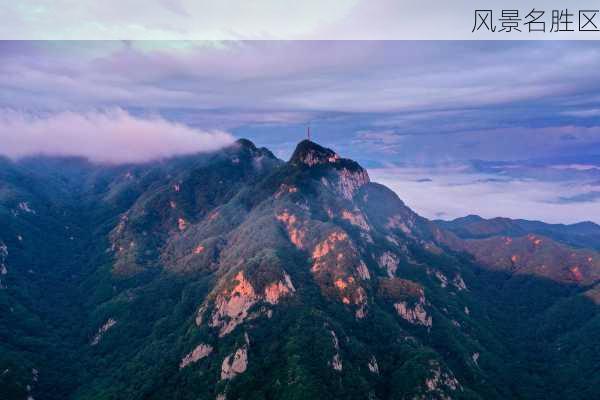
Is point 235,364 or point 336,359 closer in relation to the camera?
point 336,359

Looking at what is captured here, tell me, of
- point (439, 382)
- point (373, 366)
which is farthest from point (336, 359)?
point (439, 382)

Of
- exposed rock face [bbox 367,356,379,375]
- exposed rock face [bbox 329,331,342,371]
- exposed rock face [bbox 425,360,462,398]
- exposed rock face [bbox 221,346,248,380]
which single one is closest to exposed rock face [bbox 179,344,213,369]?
exposed rock face [bbox 221,346,248,380]

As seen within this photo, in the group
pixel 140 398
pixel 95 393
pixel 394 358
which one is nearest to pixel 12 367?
pixel 95 393

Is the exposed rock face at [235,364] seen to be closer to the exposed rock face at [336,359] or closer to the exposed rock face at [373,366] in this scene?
the exposed rock face at [336,359]

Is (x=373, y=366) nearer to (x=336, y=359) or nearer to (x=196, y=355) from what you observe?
(x=336, y=359)

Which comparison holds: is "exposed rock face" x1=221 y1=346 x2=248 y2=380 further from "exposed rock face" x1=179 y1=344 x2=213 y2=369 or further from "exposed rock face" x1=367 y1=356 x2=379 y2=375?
"exposed rock face" x1=367 y1=356 x2=379 y2=375

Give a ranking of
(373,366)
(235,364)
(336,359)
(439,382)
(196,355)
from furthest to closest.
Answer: (196,355) → (373,366) → (235,364) → (336,359) → (439,382)

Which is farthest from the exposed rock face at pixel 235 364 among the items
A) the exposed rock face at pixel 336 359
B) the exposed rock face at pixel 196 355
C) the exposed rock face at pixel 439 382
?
the exposed rock face at pixel 439 382
